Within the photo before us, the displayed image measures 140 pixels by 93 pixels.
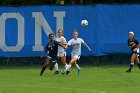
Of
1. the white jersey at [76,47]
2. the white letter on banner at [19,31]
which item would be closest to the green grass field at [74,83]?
the white jersey at [76,47]

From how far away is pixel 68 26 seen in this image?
1203 inches

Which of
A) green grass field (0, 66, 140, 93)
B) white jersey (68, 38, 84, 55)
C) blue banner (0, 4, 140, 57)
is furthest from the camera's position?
blue banner (0, 4, 140, 57)

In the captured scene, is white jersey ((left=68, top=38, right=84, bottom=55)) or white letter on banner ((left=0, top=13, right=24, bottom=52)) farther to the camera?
white letter on banner ((left=0, top=13, right=24, bottom=52))

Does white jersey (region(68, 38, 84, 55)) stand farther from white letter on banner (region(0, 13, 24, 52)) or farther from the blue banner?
white letter on banner (region(0, 13, 24, 52))

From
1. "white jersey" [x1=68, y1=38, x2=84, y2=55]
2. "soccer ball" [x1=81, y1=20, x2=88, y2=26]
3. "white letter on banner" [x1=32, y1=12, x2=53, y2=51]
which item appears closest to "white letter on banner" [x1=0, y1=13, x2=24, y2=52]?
"white letter on banner" [x1=32, y1=12, x2=53, y2=51]

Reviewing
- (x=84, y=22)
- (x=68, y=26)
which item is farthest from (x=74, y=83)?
(x=68, y=26)

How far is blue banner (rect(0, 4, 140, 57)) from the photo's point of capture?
3017 cm

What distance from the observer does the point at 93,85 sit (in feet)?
63.6

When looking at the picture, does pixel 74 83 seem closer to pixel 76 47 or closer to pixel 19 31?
pixel 76 47

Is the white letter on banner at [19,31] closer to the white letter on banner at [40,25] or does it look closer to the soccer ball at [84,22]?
the white letter on banner at [40,25]

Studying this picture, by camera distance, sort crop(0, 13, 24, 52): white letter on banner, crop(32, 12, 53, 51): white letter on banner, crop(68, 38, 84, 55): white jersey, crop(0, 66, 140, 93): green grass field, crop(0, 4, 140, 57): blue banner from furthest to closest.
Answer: crop(32, 12, 53, 51): white letter on banner, crop(0, 4, 140, 57): blue banner, crop(0, 13, 24, 52): white letter on banner, crop(68, 38, 84, 55): white jersey, crop(0, 66, 140, 93): green grass field

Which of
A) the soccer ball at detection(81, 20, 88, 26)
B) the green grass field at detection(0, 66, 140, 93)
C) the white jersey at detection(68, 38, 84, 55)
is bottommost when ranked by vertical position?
the green grass field at detection(0, 66, 140, 93)

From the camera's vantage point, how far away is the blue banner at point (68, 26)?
99.0ft

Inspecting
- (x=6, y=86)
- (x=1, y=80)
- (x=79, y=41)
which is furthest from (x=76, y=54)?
(x=6, y=86)
